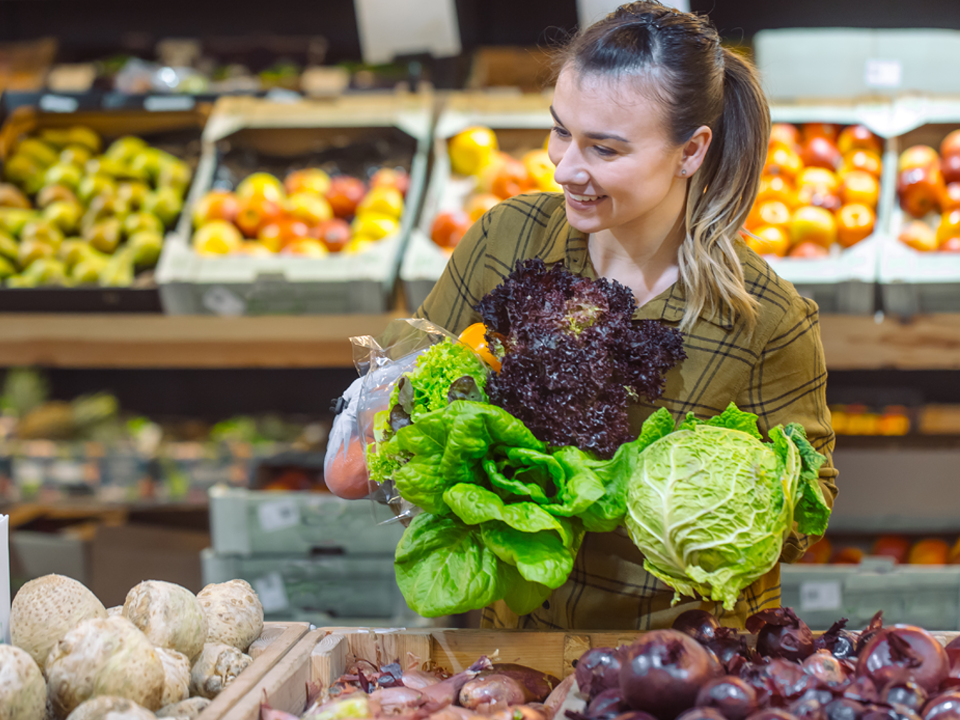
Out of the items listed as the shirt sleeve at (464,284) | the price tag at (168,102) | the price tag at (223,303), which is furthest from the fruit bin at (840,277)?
the price tag at (168,102)

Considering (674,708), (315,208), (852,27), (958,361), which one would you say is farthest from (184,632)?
(852,27)

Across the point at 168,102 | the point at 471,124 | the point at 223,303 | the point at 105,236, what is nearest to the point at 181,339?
the point at 223,303

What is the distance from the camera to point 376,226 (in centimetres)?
261

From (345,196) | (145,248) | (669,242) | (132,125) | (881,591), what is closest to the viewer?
(669,242)

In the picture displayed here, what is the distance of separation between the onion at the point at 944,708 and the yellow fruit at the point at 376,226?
6.72 feet

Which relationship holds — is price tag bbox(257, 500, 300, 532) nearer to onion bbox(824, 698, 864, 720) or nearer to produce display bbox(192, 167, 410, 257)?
produce display bbox(192, 167, 410, 257)

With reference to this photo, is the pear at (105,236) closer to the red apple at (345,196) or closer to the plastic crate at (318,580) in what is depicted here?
the red apple at (345,196)

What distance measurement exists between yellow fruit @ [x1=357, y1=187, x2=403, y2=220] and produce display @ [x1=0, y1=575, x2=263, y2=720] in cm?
169

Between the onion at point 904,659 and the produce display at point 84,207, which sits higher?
the produce display at point 84,207

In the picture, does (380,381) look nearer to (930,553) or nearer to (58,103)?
(930,553)

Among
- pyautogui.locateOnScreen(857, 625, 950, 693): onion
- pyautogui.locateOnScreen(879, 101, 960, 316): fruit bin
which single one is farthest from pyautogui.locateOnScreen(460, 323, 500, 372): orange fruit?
pyautogui.locateOnScreen(879, 101, 960, 316): fruit bin

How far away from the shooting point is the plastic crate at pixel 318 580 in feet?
8.16

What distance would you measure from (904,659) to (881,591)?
1.62 meters

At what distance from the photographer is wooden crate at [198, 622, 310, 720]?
92 cm
